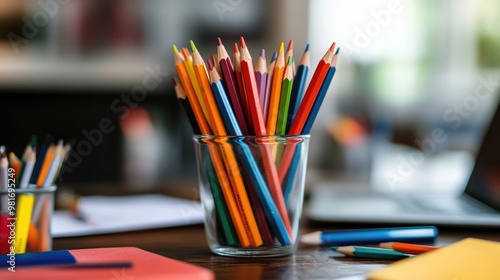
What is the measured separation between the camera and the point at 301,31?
9.75ft

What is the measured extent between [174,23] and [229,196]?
85.6 inches

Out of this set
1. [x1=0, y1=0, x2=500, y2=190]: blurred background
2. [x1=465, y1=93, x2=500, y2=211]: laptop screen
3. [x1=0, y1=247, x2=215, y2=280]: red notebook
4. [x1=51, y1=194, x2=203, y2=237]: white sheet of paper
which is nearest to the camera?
[x1=0, y1=247, x2=215, y2=280]: red notebook

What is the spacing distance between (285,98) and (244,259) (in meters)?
0.14

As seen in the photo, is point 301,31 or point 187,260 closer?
point 187,260

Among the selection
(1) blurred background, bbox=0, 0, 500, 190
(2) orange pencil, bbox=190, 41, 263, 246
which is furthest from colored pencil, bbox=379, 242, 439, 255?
(1) blurred background, bbox=0, 0, 500, 190

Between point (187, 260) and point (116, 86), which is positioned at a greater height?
point (116, 86)

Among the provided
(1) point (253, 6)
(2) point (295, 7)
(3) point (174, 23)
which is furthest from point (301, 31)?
(3) point (174, 23)

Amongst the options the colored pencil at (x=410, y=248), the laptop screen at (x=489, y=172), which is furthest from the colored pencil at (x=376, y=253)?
the laptop screen at (x=489, y=172)

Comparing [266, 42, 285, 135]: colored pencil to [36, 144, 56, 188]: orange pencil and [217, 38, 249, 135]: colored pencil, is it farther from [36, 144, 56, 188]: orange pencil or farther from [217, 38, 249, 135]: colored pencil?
[36, 144, 56, 188]: orange pencil

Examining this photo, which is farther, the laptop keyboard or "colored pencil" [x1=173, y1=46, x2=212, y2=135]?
the laptop keyboard

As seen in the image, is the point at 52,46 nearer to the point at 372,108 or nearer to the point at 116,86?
the point at 116,86

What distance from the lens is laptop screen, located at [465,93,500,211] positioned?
87cm

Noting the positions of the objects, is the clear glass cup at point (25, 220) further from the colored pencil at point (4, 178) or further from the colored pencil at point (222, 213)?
the colored pencil at point (222, 213)

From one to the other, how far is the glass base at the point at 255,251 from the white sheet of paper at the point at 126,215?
0.21 meters
